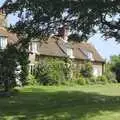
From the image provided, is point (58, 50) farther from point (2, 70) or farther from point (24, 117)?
point (24, 117)

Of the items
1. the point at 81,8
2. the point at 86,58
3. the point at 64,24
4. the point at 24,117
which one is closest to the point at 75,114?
the point at 24,117

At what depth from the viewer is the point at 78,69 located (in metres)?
71.0

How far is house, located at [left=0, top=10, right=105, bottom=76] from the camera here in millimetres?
57781

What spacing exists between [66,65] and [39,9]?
38468 millimetres

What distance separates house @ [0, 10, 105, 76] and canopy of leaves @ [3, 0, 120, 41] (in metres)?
23.0

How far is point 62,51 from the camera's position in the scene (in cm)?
7069

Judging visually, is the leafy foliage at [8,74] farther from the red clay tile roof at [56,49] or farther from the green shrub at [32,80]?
the green shrub at [32,80]

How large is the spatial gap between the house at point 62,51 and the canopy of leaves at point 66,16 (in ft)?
75.5

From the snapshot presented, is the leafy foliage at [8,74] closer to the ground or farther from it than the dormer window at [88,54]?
closer to the ground

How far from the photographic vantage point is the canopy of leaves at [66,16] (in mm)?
23562

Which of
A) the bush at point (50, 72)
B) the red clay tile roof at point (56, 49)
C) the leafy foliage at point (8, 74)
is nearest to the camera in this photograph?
the leafy foliage at point (8, 74)

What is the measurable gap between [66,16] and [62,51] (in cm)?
4408

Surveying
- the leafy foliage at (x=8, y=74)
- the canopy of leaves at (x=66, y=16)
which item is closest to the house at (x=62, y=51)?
the leafy foliage at (x=8, y=74)

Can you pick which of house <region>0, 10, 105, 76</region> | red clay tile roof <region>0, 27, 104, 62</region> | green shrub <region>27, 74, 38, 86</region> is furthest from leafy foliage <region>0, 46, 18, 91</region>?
green shrub <region>27, 74, 38, 86</region>
